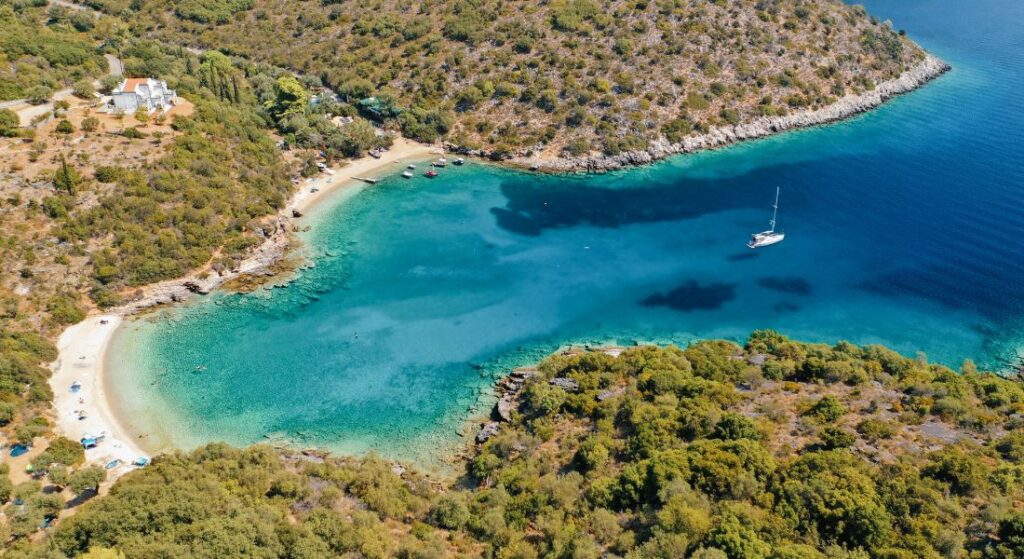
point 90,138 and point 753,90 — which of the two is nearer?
point 90,138

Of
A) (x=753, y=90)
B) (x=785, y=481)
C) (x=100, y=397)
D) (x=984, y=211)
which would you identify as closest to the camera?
(x=785, y=481)

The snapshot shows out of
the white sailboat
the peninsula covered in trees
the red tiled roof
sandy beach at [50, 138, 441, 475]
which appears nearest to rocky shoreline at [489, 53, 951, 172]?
the peninsula covered in trees

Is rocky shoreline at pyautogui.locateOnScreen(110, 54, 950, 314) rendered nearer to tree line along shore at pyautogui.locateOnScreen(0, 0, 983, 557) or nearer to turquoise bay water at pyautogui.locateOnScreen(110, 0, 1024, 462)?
tree line along shore at pyautogui.locateOnScreen(0, 0, 983, 557)

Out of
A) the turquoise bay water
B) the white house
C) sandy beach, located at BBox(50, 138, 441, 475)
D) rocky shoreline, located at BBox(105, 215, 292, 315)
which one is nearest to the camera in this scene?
sandy beach, located at BBox(50, 138, 441, 475)

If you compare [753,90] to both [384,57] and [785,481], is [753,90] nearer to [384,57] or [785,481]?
[384,57]

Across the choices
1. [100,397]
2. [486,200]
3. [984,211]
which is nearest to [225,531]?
[100,397]

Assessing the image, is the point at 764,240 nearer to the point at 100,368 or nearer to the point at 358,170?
the point at 358,170

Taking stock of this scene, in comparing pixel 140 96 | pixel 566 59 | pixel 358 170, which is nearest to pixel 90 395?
pixel 140 96
